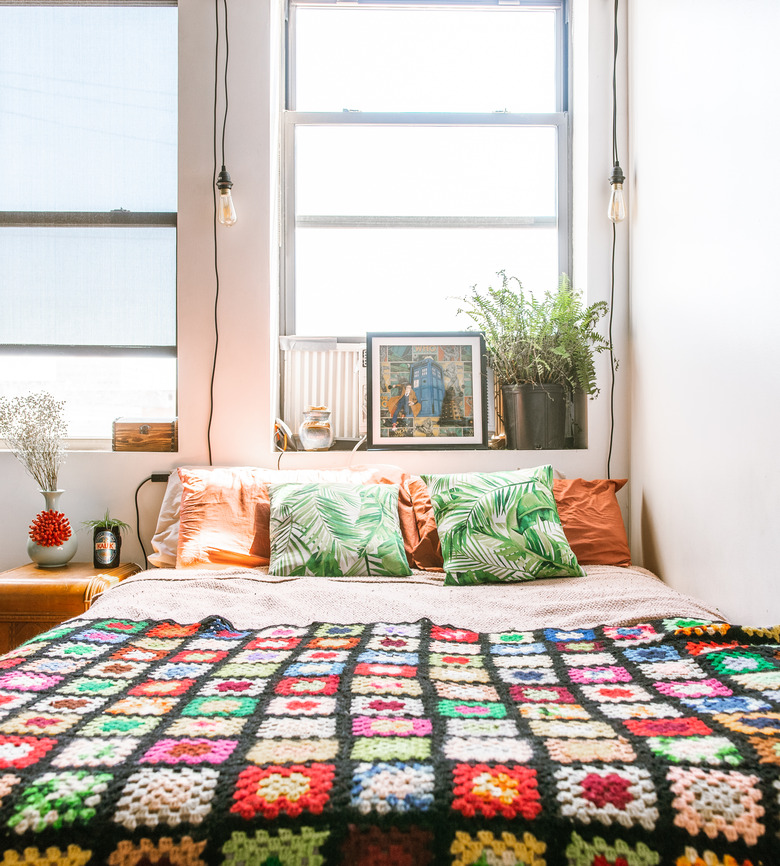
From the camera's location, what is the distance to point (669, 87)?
86.6 inches

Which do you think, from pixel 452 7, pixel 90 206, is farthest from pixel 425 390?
pixel 452 7

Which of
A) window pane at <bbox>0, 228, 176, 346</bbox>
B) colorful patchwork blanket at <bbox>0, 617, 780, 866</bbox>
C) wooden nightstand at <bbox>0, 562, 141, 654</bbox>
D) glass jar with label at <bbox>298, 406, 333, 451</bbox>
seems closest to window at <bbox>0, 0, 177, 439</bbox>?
window pane at <bbox>0, 228, 176, 346</bbox>

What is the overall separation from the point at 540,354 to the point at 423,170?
103 centimetres

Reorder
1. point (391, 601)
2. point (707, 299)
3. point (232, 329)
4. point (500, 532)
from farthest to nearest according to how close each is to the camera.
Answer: point (232, 329) < point (500, 532) < point (707, 299) < point (391, 601)

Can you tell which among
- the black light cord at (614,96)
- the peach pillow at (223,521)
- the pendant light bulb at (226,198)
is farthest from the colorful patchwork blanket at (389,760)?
the black light cord at (614,96)

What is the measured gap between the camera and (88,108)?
2840 mm

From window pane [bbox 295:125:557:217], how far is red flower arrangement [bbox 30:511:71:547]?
160 cm

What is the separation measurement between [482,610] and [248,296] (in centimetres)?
154

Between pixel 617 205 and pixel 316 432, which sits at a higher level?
pixel 617 205

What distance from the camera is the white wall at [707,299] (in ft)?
5.24

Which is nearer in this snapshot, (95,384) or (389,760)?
(389,760)

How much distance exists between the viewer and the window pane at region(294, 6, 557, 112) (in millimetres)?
2998

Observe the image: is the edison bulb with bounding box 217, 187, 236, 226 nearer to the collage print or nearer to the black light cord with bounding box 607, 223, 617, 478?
the collage print

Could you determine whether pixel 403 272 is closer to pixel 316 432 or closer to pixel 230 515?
pixel 316 432
